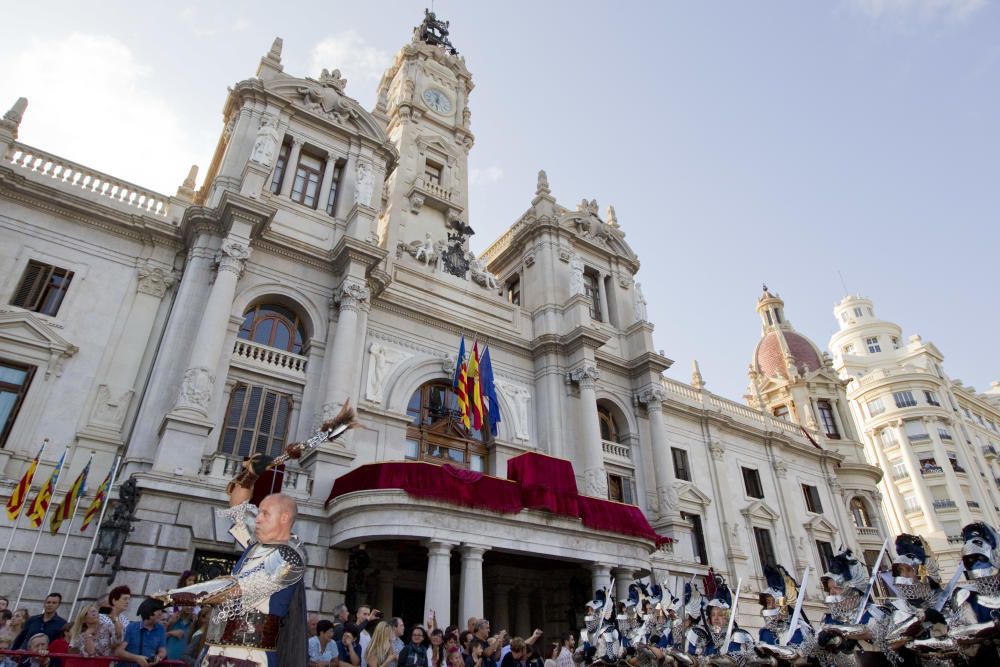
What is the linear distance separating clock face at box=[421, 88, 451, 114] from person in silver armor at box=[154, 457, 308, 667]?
104 ft

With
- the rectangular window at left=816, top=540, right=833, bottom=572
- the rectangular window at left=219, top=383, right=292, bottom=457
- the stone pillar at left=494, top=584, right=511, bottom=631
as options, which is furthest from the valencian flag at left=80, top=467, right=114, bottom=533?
the rectangular window at left=816, top=540, right=833, bottom=572

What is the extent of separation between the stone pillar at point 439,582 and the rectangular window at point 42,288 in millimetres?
Result: 11999

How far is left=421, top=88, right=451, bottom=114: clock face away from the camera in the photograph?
33.6 metres

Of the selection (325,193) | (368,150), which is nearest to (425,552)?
(325,193)

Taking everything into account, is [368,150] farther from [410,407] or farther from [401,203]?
[410,407]

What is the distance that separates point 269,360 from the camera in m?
19.0

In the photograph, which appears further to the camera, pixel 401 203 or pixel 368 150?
pixel 401 203

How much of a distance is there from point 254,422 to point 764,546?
956 inches

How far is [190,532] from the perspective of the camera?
14.5m

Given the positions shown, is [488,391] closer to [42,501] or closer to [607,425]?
[607,425]

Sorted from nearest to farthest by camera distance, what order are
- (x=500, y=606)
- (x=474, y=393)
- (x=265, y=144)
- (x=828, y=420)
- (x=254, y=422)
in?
(x=254, y=422) → (x=474, y=393) → (x=500, y=606) → (x=265, y=144) → (x=828, y=420)

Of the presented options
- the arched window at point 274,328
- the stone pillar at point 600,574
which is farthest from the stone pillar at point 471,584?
the arched window at point 274,328

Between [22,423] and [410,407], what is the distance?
34.7ft

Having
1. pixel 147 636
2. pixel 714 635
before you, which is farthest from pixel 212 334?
pixel 714 635
